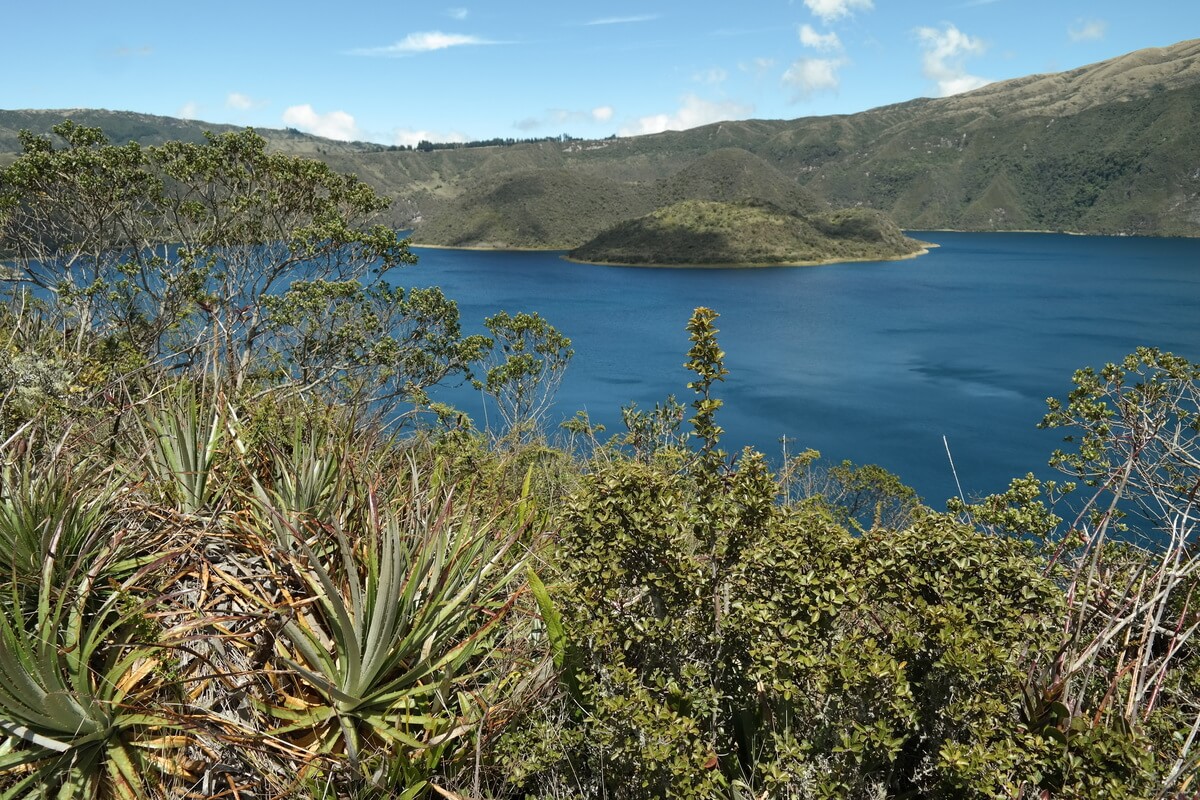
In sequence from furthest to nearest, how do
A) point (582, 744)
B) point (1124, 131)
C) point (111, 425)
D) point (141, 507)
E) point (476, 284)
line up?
point (1124, 131)
point (476, 284)
point (111, 425)
point (141, 507)
point (582, 744)

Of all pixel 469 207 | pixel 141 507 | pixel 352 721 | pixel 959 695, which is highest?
pixel 469 207

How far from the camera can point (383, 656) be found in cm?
273

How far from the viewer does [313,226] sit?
14875mm

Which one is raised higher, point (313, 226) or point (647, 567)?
point (313, 226)

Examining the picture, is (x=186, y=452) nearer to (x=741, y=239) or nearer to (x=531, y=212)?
(x=741, y=239)

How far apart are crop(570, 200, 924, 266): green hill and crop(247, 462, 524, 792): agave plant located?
108 m

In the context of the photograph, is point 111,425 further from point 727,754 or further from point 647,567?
point 727,754

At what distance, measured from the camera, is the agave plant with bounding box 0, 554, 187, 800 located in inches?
93.1

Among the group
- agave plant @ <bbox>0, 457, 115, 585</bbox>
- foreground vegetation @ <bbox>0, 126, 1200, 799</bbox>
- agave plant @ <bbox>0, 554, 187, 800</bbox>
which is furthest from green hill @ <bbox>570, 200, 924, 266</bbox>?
agave plant @ <bbox>0, 554, 187, 800</bbox>

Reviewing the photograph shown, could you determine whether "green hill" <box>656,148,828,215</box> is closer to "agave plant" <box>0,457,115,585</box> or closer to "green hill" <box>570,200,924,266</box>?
"green hill" <box>570,200,924,266</box>

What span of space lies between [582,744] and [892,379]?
164 ft

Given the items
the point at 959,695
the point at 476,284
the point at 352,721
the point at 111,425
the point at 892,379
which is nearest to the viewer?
the point at 959,695

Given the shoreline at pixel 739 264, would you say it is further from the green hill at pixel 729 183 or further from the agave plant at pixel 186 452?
the agave plant at pixel 186 452

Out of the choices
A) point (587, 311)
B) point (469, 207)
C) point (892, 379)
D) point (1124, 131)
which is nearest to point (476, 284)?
point (587, 311)
